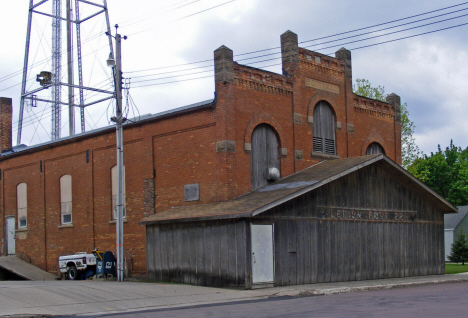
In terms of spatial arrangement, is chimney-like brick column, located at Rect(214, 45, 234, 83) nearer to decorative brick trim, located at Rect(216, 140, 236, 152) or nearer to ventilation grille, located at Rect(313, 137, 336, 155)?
decorative brick trim, located at Rect(216, 140, 236, 152)

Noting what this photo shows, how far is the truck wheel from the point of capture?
2680cm

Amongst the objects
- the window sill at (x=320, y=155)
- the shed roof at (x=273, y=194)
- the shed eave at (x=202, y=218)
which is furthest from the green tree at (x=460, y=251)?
the shed eave at (x=202, y=218)

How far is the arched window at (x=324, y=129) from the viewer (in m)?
27.0

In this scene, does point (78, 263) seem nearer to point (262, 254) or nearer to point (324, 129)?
point (262, 254)

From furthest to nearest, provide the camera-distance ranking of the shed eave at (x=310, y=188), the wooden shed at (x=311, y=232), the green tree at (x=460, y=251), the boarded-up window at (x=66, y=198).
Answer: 1. the green tree at (x=460, y=251)
2. the boarded-up window at (x=66, y=198)
3. the wooden shed at (x=311, y=232)
4. the shed eave at (x=310, y=188)

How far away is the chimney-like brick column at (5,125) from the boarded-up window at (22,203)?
4532 mm

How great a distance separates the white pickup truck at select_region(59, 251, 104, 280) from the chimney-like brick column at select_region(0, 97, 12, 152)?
13210 mm

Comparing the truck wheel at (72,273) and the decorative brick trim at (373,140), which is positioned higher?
the decorative brick trim at (373,140)

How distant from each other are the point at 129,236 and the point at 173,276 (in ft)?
17.9

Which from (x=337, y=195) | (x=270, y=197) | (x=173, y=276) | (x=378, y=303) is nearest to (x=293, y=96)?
(x=337, y=195)

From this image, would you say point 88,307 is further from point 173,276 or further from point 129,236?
point 129,236

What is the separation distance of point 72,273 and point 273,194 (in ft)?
37.2

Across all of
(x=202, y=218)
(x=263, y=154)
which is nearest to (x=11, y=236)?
(x=263, y=154)

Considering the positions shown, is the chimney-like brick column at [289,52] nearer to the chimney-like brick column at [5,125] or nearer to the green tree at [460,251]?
the chimney-like brick column at [5,125]
